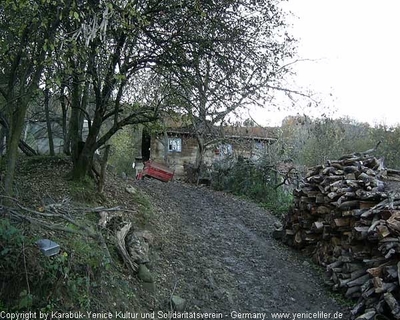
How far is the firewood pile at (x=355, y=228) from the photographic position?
414 cm

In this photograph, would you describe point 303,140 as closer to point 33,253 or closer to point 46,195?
point 46,195

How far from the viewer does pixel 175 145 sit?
22594 mm

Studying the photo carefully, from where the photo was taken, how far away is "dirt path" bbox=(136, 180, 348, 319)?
452cm

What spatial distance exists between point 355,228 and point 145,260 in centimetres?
283

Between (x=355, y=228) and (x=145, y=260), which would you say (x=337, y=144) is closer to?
(x=355, y=228)

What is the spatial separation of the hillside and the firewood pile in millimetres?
362

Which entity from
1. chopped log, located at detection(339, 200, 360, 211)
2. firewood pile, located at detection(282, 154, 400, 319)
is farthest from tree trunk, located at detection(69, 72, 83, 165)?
chopped log, located at detection(339, 200, 360, 211)

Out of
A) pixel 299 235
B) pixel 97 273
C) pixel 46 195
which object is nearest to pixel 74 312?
pixel 97 273

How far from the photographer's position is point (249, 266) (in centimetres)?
578

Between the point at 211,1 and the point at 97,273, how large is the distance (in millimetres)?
3862

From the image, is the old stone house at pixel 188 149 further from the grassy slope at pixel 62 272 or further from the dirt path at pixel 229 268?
the grassy slope at pixel 62 272

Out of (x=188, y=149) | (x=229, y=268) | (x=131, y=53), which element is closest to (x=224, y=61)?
(x=131, y=53)

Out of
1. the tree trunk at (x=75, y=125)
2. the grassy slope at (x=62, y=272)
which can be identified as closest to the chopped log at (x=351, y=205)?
the grassy slope at (x=62, y=272)

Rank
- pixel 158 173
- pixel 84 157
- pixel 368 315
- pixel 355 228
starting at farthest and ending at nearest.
A: pixel 158 173 < pixel 84 157 < pixel 355 228 < pixel 368 315
